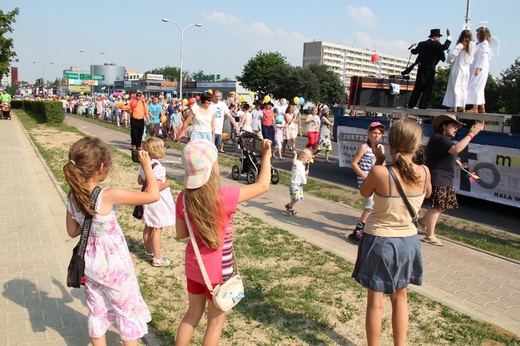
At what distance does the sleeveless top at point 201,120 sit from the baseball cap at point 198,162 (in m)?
6.27

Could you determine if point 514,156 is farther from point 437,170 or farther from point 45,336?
point 45,336

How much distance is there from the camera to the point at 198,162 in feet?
8.52

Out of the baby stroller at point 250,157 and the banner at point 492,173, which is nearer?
the banner at point 492,173

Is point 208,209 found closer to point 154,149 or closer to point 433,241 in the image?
point 154,149

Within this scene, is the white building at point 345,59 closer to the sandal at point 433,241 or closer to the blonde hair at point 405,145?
the sandal at point 433,241

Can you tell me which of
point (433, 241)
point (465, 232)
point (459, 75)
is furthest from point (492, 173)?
point (433, 241)

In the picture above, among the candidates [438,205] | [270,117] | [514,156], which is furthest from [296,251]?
[270,117]

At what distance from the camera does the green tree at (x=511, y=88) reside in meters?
41.5

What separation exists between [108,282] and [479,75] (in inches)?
358

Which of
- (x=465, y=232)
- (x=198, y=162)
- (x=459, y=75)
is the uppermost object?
(x=459, y=75)

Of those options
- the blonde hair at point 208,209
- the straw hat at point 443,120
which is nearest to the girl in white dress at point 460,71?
the straw hat at point 443,120

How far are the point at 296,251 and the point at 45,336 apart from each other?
117 inches

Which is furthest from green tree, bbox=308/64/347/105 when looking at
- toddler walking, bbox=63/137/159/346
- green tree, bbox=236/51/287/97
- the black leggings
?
toddler walking, bbox=63/137/159/346

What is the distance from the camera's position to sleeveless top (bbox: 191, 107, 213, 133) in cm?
885
